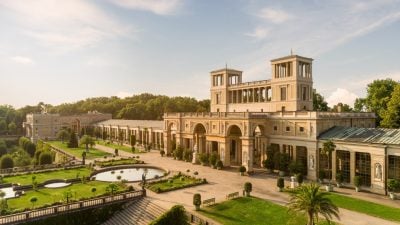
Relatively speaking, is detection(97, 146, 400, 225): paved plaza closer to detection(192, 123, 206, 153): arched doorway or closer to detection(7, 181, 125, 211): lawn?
detection(7, 181, 125, 211): lawn

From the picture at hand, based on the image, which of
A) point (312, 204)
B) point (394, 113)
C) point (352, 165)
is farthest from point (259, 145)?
point (312, 204)

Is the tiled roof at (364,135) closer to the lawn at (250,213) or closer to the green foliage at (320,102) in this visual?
the lawn at (250,213)

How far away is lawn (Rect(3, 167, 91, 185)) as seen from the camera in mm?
45125

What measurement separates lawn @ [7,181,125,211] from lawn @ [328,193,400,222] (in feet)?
86.5

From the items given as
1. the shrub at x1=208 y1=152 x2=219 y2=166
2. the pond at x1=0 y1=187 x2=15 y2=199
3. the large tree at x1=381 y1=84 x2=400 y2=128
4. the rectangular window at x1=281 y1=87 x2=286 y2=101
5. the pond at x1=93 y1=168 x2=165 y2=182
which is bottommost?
the pond at x1=0 y1=187 x2=15 y2=199

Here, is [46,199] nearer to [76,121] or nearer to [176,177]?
[176,177]

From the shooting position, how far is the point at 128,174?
51.5m

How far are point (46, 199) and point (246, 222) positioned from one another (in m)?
23.3

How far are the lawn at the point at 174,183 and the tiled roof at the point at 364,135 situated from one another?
19.0 meters

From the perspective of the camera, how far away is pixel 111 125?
10625 cm

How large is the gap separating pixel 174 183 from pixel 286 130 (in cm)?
1937

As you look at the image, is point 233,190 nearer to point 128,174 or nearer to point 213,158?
point 213,158

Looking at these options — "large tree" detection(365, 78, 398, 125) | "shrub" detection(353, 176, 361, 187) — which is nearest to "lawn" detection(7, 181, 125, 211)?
"shrub" detection(353, 176, 361, 187)

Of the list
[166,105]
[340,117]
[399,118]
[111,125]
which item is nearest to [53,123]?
[111,125]
